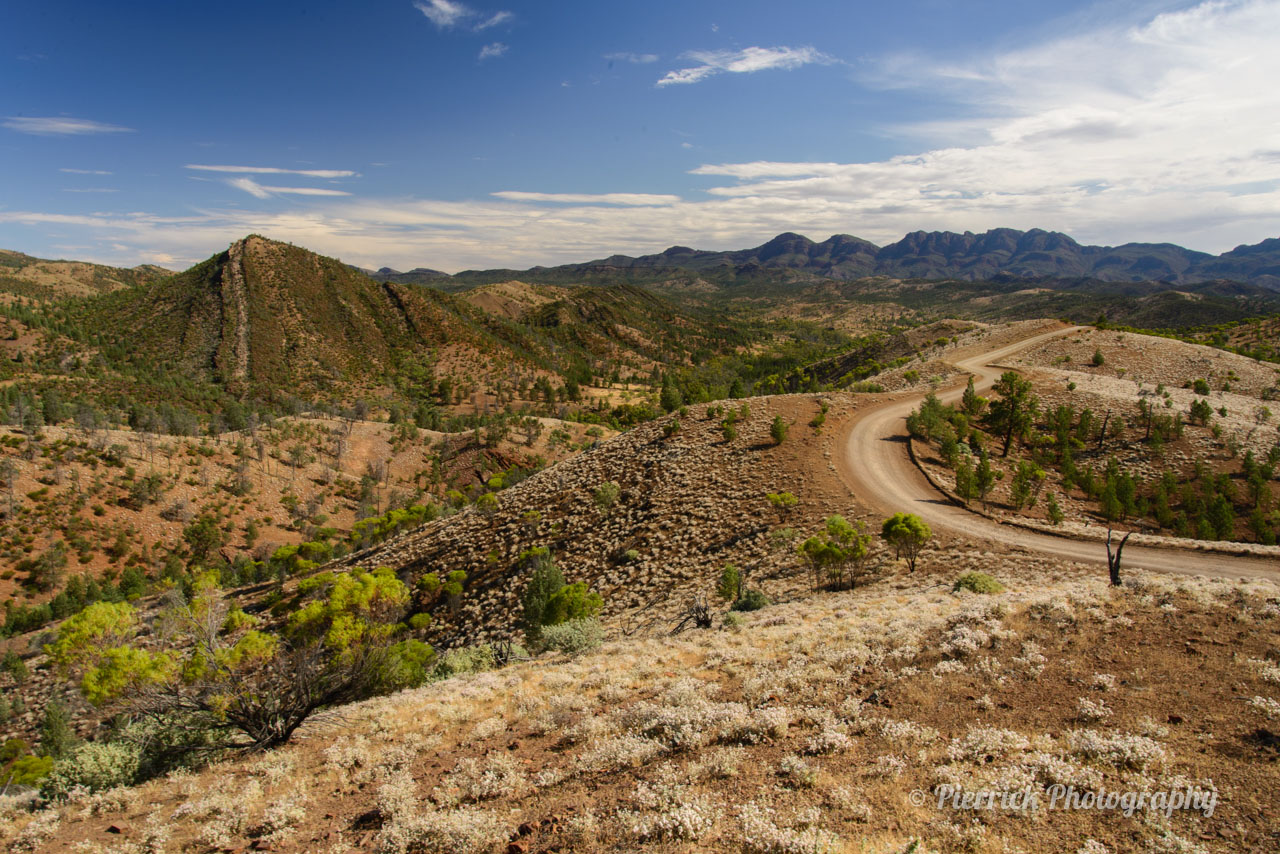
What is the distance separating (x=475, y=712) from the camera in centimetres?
1322

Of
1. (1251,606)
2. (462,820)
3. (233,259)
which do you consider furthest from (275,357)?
(1251,606)

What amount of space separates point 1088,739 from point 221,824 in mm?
14465

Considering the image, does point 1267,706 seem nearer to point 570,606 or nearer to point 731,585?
point 731,585

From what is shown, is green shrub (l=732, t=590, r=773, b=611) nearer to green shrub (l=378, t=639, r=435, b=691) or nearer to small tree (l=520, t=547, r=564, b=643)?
small tree (l=520, t=547, r=564, b=643)

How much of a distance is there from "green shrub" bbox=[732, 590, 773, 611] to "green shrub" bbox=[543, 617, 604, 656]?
5.61 metres

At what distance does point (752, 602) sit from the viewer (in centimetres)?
2098

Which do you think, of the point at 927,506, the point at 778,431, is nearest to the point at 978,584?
the point at 927,506

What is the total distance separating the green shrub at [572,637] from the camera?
1922cm

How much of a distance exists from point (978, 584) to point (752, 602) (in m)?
8.04

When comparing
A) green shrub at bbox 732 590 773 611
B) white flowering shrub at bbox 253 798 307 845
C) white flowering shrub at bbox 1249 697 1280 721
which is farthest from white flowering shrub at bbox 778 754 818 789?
green shrub at bbox 732 590 773 611

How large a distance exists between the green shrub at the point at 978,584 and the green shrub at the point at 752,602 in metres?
6.80

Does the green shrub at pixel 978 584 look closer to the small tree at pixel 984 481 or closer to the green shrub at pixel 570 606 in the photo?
the small tree at pixel 984 481

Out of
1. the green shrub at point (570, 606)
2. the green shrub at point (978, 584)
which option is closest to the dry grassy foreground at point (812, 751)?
the green shrub at point (978, 584)

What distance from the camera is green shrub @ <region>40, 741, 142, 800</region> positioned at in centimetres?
1053
